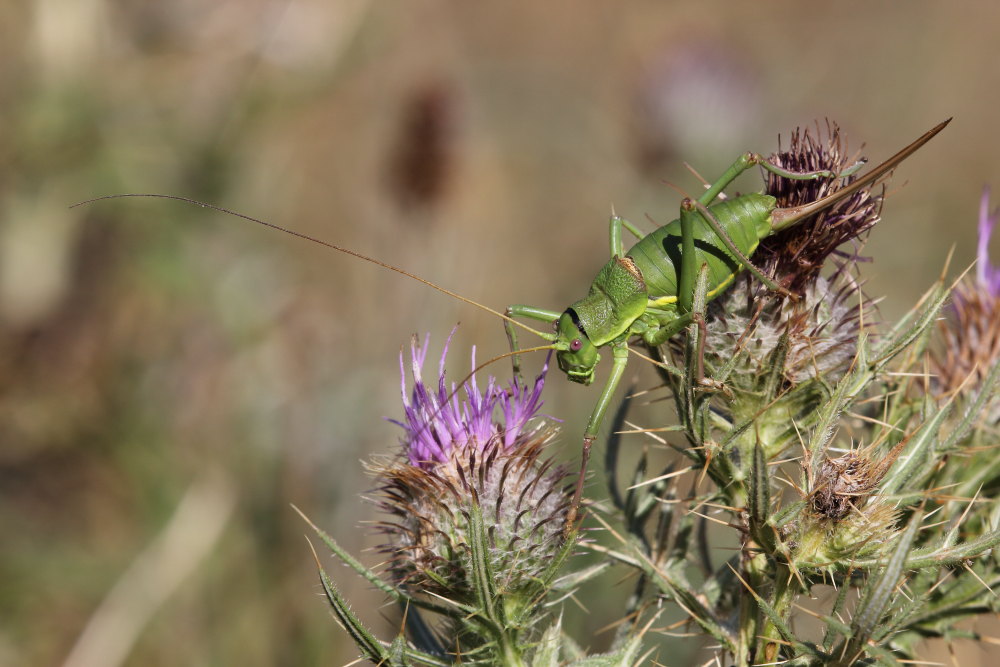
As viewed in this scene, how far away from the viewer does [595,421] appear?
2332 millimetres

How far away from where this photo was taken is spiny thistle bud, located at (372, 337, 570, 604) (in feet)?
7.09

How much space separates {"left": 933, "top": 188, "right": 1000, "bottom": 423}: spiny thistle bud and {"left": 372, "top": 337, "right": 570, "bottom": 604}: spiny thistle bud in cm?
154

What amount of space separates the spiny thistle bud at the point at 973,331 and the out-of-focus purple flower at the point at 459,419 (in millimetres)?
1537

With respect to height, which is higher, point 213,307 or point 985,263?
point 213,307

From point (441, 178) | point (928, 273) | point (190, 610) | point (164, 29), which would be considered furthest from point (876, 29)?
point (190, 610)

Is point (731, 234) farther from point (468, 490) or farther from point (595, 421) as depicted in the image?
point (468, 490)

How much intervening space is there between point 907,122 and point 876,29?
2234 mm

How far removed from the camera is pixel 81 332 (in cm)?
588

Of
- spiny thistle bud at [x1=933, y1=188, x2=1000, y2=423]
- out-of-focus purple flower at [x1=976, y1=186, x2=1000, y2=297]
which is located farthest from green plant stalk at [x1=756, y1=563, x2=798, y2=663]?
out-of-focus purple flower at [x1=976, y1=186, x2=1000, y2=297]

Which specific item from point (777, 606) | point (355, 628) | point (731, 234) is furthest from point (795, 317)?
point (355, 628)

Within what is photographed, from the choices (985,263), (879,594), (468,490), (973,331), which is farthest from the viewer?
(985,263)

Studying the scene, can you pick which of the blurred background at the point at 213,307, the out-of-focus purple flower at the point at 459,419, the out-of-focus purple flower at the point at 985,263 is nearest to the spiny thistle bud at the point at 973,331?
the out-of-focus purple flower at the point at 985,263

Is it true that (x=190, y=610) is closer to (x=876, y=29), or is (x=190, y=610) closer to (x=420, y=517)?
(x=420, y=517)

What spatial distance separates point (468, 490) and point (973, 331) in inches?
77.1
